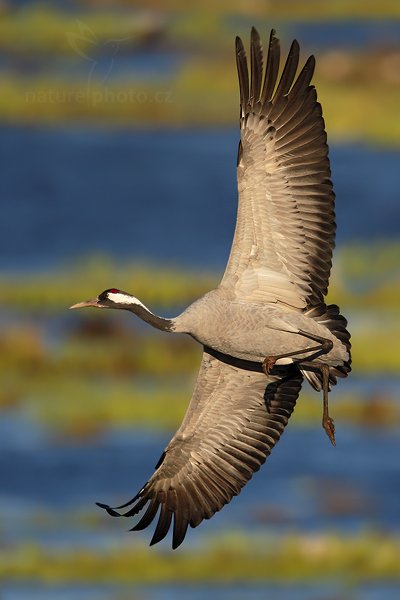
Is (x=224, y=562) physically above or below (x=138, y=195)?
below

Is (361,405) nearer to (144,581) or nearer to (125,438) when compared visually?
(125,438)

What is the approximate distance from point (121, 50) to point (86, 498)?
21522 millimetres

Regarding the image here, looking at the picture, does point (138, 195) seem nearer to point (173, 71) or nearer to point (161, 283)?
point (173, 71)

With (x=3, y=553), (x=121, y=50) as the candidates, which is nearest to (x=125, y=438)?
(x=3, y=553)

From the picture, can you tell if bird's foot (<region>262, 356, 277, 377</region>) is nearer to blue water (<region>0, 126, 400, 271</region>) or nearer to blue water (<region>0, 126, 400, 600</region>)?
blue water (<region>0, 126, 400, 600</region>)

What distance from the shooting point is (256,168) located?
1630cm

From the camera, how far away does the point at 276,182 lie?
53.6ft

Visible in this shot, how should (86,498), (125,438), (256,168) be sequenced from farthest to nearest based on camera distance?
(125,438) → (86,498) → (256,168)

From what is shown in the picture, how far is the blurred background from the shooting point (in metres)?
25.5

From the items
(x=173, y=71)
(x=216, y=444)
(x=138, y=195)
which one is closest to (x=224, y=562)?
(x=216, y=444)

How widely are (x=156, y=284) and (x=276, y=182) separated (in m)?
17.3

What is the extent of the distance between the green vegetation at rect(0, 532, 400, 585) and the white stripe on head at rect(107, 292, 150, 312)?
28.6ft

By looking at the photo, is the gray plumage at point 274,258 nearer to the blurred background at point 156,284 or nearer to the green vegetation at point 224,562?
the green vegetation at point 224,562

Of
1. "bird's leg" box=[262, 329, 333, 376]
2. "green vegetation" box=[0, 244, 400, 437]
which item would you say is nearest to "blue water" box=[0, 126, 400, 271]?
"green vegetation" box=[0, 244, 400, 437]
